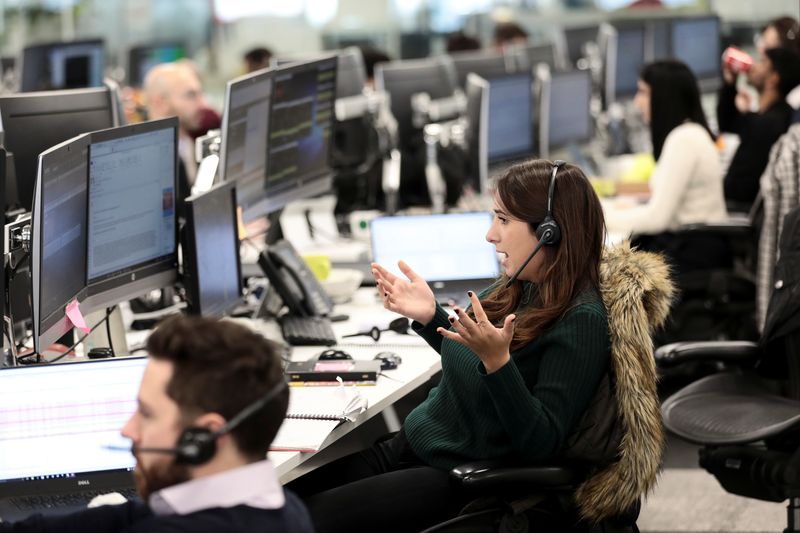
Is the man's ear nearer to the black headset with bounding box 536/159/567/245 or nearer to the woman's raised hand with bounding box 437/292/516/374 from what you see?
the woman's raised hand with bounding box 437/292/516/374

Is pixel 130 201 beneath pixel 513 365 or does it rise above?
above

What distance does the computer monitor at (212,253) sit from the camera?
2.75 m

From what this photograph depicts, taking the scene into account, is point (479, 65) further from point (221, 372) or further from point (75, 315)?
point (221, 372)

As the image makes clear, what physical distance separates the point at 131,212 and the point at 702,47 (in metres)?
5.46

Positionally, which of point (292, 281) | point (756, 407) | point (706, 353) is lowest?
point (756, 407)

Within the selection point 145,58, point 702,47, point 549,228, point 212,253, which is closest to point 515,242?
point 549,228

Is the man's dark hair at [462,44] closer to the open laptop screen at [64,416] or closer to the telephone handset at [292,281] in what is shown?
the telephone handset at [292,281]

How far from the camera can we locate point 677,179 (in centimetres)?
455

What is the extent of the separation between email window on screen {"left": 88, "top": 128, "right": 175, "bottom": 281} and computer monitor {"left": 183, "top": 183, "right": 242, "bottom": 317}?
0.10m

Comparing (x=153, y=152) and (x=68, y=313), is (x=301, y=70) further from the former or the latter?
(x=68, y=313)

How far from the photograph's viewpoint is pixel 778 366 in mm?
3213

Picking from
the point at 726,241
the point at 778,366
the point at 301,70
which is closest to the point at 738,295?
the point at 726,241

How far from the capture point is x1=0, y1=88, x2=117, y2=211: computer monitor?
10.4 feet

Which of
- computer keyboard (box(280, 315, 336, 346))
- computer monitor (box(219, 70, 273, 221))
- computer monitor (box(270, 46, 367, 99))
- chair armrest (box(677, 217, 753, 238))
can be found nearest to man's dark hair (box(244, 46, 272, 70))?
computer monitor (box(270, 46, 367, 99))
